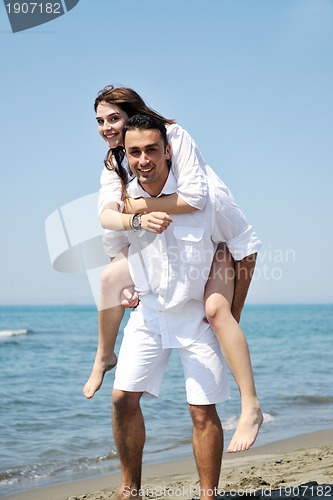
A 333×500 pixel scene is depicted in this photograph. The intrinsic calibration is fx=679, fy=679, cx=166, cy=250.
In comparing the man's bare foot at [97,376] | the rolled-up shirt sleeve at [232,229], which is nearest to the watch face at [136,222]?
the rolled-up shirt sleeve at [232,229]

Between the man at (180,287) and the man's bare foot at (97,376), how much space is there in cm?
22

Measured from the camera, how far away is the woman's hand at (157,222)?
3242mm

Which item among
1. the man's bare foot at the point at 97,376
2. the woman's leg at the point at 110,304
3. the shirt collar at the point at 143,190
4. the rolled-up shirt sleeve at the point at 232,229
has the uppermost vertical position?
the shirt collar at the point at 143,190

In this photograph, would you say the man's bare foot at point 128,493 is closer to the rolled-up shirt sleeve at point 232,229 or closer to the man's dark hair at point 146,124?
the rolled-up shirt sleeve at point 232,229

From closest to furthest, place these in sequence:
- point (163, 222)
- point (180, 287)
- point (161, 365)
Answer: point (163, 222), point (180, 287), point (161, 365)

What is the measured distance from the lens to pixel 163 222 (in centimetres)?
324

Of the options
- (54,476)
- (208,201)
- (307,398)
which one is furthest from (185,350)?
(307,398)

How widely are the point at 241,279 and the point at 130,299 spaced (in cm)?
61

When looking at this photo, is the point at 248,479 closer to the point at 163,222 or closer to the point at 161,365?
the point at 161,365

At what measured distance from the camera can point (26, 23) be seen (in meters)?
5.56

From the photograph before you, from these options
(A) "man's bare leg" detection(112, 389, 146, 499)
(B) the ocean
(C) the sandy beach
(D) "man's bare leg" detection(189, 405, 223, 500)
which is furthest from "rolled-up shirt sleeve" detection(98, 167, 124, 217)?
(B) the ocean

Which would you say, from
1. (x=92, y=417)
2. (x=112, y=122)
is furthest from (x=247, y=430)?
(x=92, y=417)

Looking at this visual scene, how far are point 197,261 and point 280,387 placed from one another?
7.81 meters

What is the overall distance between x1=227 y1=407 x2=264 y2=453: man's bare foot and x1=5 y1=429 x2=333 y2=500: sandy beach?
0.89 meters
